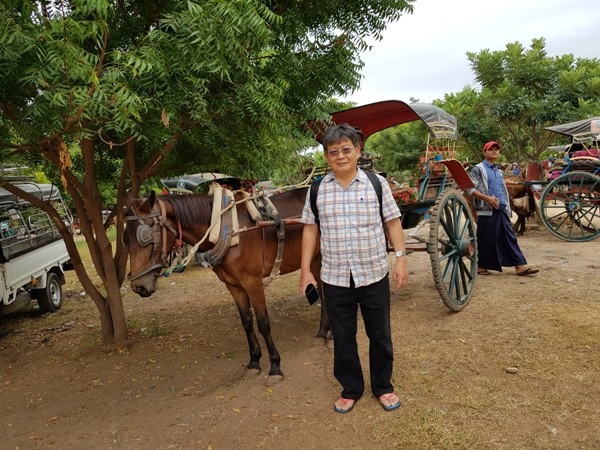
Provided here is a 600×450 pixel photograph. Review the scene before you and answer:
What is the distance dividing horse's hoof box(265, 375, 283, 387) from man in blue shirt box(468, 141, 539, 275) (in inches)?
140

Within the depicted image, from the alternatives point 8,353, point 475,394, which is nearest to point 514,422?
point 475,394

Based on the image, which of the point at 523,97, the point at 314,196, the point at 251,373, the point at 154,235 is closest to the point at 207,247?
the point at 154,235

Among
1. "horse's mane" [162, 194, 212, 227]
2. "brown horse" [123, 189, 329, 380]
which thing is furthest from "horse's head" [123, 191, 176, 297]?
"horse's mane" [162, 194, 212, 227]

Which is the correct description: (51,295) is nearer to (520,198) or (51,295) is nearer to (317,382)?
(317,382)

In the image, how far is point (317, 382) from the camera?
3557mm

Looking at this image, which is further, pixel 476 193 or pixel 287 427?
→ pixel 476 193

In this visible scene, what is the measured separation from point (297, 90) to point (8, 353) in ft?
15.4

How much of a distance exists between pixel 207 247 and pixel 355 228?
154 centimetres

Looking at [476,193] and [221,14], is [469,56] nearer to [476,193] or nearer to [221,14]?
[476,193]

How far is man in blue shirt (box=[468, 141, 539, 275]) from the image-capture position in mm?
5605

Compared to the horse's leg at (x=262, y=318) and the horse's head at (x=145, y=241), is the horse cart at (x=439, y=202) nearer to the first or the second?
the horse's leg at (x=262, y=318)

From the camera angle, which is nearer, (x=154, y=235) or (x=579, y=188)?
(x=154, y=235)

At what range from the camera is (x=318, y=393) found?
3371 millimetres

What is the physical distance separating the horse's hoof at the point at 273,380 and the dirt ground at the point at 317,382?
5 centimetres
